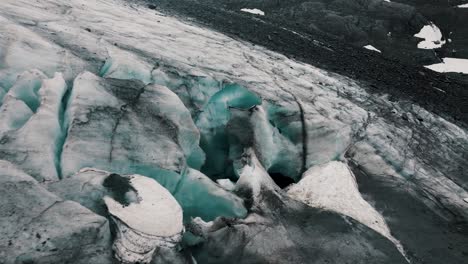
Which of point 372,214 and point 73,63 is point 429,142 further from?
point 73,63

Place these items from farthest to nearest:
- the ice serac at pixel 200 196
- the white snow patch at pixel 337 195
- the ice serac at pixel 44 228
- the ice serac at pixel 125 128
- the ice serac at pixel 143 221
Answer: the white snow patch at pixel 337 195, the ice serac at pixel 200 196, the ice serac at pixel 125 128, the ice serac at pixel 143 221, the ice serac at pixel 44 228

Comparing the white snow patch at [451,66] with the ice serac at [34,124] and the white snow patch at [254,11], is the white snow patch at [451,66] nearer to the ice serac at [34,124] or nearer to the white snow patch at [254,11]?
the white snow patch at [254,11]

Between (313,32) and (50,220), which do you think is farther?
(313,32)

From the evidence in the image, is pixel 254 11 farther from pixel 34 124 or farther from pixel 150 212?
pixel 150 212

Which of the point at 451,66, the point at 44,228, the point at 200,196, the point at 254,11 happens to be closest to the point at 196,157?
the point at 200,196

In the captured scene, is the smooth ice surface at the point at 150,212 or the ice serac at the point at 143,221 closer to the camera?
the ice serac at the point at 143,221

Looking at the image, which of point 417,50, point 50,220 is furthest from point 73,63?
point 417,50

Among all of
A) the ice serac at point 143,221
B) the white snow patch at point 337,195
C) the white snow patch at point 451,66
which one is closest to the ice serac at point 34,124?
the ice serac at point 143,221
